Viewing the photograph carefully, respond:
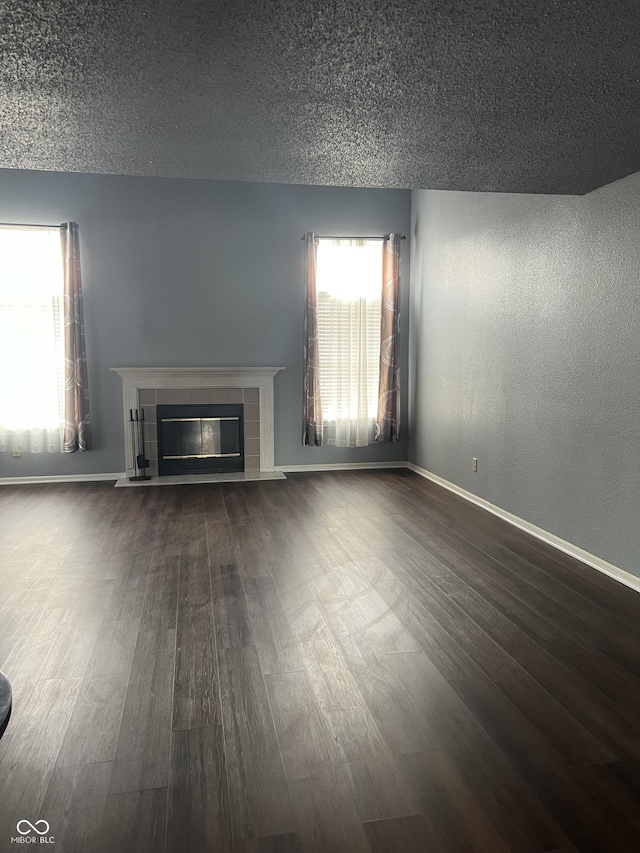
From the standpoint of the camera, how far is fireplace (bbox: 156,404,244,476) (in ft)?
→ 20.5

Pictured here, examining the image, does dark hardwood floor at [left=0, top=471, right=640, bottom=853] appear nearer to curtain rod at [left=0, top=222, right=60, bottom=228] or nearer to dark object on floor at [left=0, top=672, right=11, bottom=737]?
dark object on floor at [left=0, top=672, right=11, bottom=737]

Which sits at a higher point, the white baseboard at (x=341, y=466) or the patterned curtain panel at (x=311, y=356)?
the patterned curtain panel at (x=311, y=356)

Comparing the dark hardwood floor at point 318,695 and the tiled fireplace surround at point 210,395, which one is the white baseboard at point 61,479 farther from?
the dark hardwood floor at point 318,695

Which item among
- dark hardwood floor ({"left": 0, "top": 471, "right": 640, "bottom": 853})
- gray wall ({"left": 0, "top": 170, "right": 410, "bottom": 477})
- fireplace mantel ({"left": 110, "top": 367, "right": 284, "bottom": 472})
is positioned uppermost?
gray wall ({"left": 0, "top": 170, "right": 410, "bottom": 477})

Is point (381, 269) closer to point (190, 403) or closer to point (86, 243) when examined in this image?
point (190, 403)

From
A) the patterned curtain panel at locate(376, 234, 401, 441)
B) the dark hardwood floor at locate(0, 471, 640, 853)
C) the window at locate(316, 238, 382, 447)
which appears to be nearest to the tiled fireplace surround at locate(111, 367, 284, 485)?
the window at locate(316, 238, 382, 447)

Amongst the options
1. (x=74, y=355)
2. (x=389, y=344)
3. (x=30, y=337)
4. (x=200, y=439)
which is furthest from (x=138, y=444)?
(x=389, y=344)

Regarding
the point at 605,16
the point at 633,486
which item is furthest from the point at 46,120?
the point at 633,486

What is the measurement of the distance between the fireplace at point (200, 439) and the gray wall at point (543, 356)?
80.2 inches

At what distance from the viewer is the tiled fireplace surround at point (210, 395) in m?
6.11

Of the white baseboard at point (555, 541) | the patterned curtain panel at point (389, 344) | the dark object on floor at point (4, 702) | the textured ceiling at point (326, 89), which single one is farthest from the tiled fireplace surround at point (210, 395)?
the dark object on floor at point (4, 702)

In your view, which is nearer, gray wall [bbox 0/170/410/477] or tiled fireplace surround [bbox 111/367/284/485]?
gray wall [bbox 0/170/410/477]

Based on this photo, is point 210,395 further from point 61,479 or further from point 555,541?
point 555,541

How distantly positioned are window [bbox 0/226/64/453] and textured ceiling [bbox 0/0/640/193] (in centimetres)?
286
